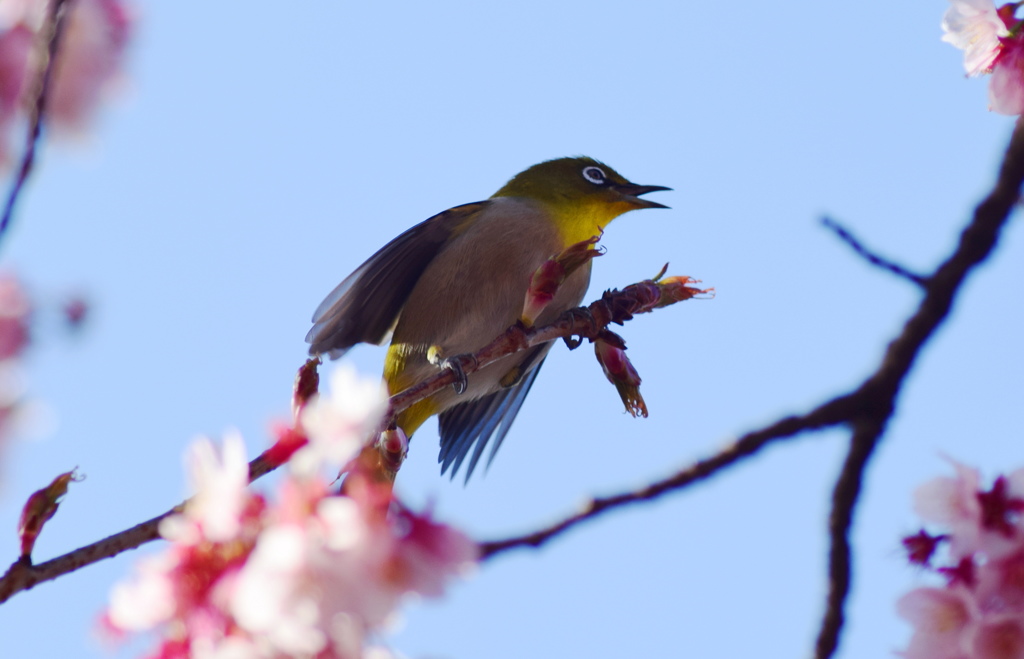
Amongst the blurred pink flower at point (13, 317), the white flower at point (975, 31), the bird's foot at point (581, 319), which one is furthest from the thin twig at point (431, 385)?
the blurred pink flower at point (13, 317)

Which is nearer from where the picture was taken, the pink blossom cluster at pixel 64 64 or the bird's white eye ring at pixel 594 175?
the pink blossom cluster at pixel 64 64

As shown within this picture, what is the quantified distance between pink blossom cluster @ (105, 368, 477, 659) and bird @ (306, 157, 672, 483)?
3199 mm

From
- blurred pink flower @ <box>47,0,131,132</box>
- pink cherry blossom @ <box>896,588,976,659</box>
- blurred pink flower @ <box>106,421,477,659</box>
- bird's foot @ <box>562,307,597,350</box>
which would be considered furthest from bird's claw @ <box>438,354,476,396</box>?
pink cherry blossom @ <box>896,588,976,659</box>

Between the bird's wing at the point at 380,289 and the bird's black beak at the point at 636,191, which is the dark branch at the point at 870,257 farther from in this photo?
the bird's black beak at the point at 636,191

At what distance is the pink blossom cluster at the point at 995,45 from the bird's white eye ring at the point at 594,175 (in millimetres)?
4256

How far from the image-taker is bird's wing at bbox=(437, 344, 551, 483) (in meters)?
5.95

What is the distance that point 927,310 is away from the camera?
169 centimetres

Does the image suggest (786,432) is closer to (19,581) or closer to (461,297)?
(19,581)

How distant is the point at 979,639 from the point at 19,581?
1.90 metres

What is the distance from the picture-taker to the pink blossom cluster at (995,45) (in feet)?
8.39

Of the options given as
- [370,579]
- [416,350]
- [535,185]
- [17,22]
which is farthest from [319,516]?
[535,185]

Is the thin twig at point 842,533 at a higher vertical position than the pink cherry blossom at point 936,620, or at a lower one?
higher

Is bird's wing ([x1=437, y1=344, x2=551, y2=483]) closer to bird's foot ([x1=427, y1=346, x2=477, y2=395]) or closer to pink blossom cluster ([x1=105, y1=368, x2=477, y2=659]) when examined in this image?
bird's foot ([x1=427, y1=346, x2=477, y2=395])

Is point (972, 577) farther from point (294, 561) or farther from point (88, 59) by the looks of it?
point (88, 59)
